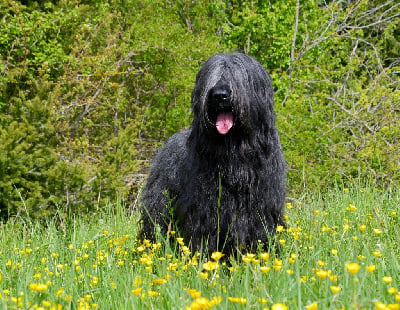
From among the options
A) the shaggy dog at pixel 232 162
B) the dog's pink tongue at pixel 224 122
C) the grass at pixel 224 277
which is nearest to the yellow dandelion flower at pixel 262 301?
the grass at pixel 224 277

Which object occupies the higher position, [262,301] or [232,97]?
[232,97]

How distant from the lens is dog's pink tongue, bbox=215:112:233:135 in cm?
371

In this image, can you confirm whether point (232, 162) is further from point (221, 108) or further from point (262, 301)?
point (262, 301)

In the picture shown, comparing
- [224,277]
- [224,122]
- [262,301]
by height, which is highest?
[224,122]

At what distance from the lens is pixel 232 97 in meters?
3.71

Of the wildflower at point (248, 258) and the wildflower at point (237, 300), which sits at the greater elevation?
the wildflower at point (248, 258)

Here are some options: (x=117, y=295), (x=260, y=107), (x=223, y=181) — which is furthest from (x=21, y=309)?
(x=260, y=107)

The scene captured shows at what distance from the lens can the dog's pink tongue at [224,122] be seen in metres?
3.71

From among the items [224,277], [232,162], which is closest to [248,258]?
[224,277]

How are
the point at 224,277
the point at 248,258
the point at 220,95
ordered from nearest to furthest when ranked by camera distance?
A: the point at 248,258 → the point at 224,277 → the point at 220,95

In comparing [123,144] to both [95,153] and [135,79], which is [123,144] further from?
[135,79]

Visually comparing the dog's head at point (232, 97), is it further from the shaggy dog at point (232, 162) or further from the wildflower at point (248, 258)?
the wildflower at point (248, 258)

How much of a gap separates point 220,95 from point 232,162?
500mm

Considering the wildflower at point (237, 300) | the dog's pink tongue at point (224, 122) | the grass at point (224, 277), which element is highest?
the dog's pink tongue at point (224, 122)
